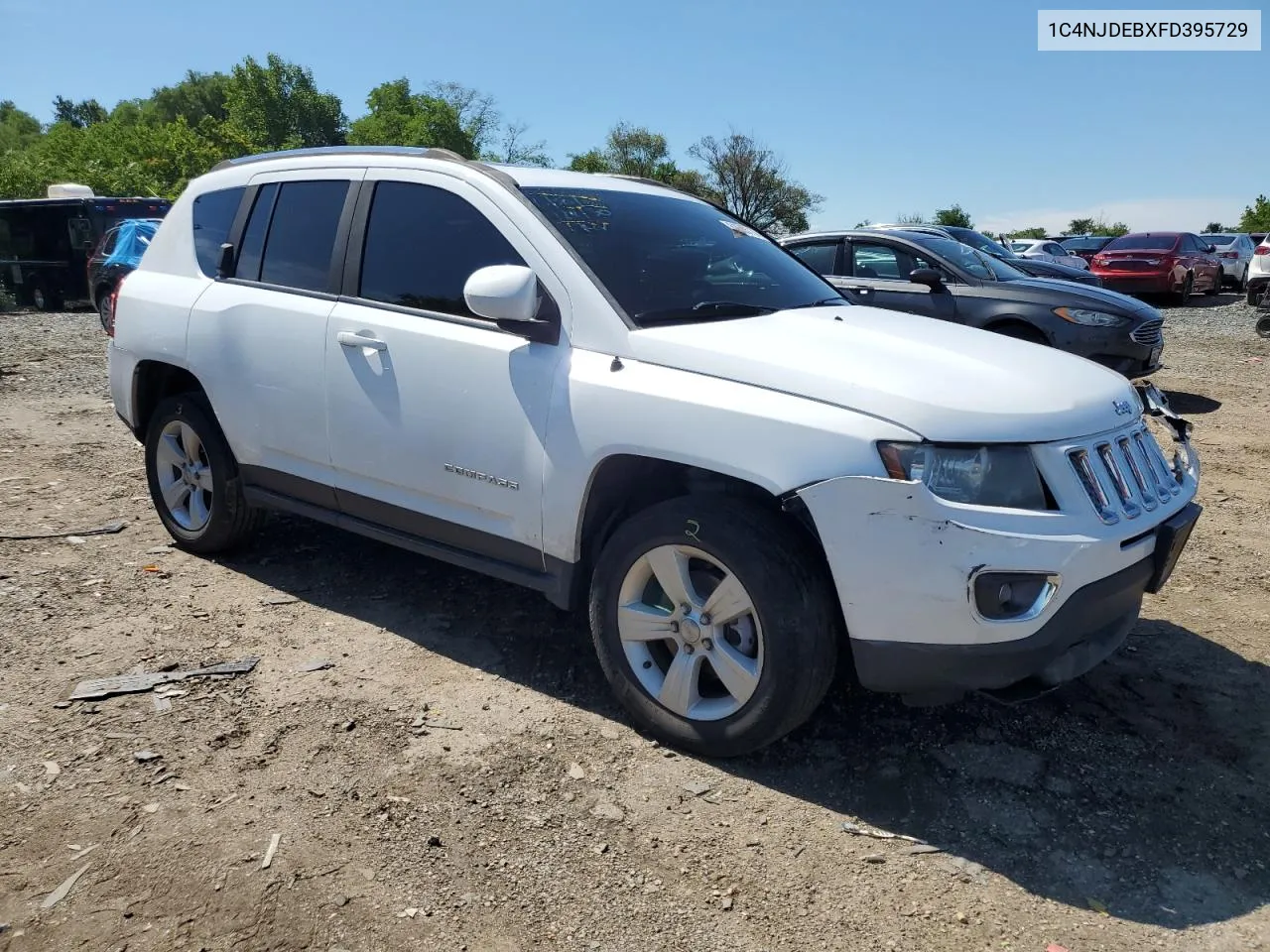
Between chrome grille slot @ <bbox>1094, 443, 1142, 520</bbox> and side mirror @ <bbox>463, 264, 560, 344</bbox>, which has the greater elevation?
side mirror @ <bbox>463, 264, 560, 344</bbox>

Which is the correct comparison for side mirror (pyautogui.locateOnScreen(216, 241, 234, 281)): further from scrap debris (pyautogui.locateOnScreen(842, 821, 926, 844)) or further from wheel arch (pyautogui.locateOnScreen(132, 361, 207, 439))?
scrap debris (pyautogui.locateOnScreen(842, 821, 926, 844))

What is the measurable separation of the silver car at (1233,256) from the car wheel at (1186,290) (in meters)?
4.06

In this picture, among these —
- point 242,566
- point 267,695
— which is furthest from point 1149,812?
point 242,566

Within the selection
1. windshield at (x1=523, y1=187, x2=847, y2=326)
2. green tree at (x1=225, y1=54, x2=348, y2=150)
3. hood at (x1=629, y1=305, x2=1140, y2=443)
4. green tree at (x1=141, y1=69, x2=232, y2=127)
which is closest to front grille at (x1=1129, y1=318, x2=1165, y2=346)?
windshield at (x1=523, y1=187, x2=847, y2=326)

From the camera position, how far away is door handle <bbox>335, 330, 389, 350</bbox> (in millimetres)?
3549

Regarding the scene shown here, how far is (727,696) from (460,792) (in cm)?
88

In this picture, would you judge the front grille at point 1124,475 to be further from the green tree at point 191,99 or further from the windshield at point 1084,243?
the green tree at point 191,99

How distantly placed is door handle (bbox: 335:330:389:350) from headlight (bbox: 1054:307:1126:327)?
21.4 feet

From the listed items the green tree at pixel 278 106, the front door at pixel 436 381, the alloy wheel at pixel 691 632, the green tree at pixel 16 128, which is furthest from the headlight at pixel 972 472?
the green tree at pixel 16 128

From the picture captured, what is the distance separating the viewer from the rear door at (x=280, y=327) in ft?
12.6

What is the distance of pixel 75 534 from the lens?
514 cm

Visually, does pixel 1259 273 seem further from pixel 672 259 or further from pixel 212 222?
pixel 212 222

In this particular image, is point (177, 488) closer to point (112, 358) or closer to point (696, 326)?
point (112, 358)

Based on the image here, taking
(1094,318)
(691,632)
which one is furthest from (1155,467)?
(1094,318)
